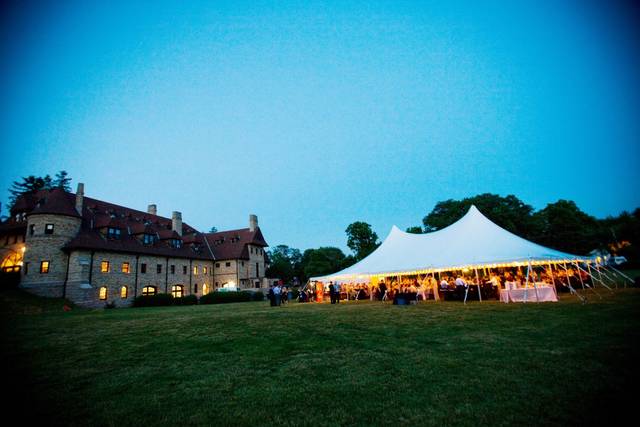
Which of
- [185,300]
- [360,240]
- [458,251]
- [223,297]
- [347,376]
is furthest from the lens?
[360,240]

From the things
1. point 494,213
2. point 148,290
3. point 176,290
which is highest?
point 494,213

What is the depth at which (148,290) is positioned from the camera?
29.9 m

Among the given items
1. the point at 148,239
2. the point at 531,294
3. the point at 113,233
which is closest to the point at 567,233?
the point at 531,294

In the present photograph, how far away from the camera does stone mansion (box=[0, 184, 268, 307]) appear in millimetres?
23672

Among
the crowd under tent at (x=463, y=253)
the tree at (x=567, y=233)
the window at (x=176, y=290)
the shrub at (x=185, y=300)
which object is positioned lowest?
the shrub at (x=185, y=300)

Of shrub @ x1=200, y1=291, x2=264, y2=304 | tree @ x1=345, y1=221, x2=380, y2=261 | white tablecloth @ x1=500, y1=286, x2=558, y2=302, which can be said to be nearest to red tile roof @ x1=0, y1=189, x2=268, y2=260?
shrub @ x1=200, y1=291, x2=264, y2=304

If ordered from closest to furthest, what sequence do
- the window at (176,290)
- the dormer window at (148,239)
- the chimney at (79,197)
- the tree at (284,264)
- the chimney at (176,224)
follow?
the chimney at (79,197)
the dormer window at (148,239)
the window at (176,290)
the chimney at (176,224)
the tree at (284,264)

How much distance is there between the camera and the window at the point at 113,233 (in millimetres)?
28020

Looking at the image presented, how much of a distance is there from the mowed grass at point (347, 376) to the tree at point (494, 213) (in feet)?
116

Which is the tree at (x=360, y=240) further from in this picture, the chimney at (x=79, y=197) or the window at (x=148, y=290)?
the chimney at (x=79, y=197)

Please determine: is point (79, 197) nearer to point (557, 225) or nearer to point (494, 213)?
point (494, 213)

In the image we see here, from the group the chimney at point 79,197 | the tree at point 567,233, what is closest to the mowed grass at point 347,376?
the chimney at point 79,197

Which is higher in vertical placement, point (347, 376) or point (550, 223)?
point (550, 223)

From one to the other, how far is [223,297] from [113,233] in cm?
1188
